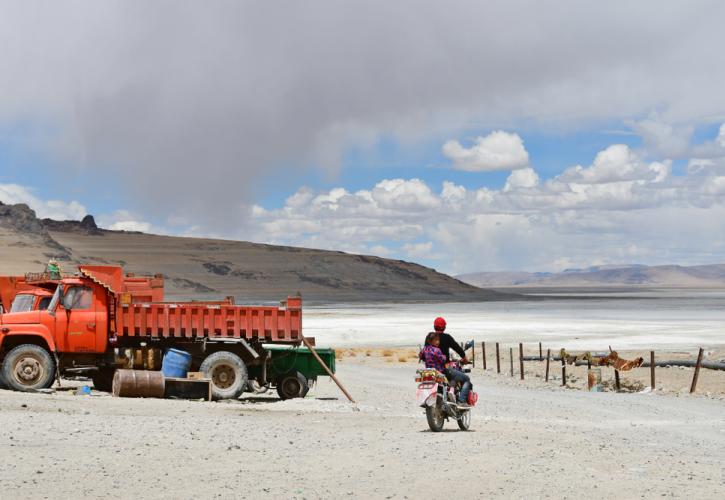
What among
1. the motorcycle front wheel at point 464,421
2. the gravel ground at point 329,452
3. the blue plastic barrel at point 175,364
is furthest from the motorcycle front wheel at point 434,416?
the blue plastic barrel at point 175,364

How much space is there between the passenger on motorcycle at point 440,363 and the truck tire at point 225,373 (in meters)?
6.73

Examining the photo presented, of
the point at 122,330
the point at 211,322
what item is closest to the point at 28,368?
the point at 122,330

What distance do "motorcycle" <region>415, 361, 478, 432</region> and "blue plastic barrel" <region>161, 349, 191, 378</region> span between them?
7.44 meters

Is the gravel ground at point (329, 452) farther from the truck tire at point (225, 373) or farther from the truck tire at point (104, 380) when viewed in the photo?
the truck tire at point (104, 380)

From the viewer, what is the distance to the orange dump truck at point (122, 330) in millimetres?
21219

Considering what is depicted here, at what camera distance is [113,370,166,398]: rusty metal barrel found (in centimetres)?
2044

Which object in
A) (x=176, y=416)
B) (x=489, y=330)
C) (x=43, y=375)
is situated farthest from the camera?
(x=489, y=330)

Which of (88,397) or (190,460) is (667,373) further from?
(190,460)

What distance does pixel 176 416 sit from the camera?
17.2 m

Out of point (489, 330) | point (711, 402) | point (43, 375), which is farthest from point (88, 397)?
point (489, 330)

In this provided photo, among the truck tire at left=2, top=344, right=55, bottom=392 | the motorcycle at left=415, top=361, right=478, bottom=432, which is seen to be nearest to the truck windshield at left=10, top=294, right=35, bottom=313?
the truck tire at left=2, top=344, right=55, bottom=392

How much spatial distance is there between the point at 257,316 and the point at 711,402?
39.4 feet

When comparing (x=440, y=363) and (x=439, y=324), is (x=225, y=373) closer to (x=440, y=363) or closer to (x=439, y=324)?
(x=440, y=363)

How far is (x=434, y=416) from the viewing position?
15.5 m
